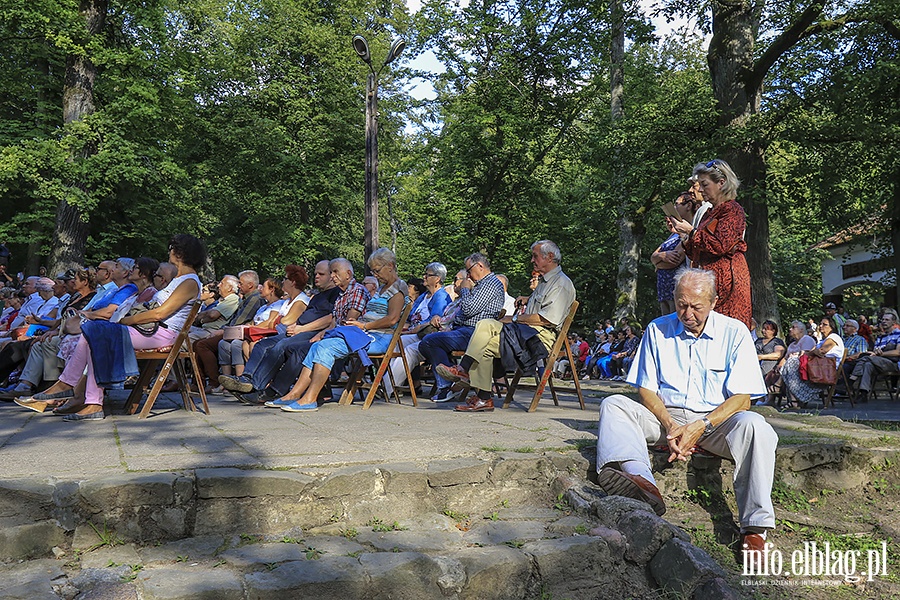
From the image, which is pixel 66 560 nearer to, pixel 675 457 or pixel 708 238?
pixel 675 457

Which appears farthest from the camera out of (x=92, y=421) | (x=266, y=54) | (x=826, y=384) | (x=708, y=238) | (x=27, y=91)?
(x=266, y=54)

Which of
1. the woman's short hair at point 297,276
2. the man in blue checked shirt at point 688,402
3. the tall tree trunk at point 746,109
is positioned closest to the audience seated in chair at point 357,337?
the woman's short hair at point 297,276

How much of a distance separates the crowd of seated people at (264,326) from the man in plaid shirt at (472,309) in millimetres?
11

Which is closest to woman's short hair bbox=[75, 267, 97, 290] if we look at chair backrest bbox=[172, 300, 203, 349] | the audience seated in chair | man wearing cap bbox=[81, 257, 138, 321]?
man wearing cap bbox=[81, 257, 138, 321]

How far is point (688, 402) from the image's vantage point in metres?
4.31

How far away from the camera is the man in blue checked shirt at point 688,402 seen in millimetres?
3975

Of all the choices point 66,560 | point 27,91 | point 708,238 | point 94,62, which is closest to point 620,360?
point 708,238

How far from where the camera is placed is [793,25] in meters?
13.2

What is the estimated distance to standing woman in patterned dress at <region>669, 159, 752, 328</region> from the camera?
5.20 m

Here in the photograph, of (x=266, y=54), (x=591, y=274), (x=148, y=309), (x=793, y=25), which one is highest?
(x=266, y=54)

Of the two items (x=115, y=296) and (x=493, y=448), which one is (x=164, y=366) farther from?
(x=493, y=448)

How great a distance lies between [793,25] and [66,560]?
45.8ft

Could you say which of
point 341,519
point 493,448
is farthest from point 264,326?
point 341,519

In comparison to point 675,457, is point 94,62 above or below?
above
